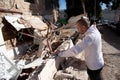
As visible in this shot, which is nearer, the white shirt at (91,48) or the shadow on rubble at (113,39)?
the white shirt at (91,48)

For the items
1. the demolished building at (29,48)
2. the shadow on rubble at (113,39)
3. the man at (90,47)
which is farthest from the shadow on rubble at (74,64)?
the shadow on rubble at (113,39)

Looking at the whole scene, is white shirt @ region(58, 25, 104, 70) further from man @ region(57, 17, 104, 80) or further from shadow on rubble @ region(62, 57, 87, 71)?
shadow on rubble @ region(62, 57, 87, 71)

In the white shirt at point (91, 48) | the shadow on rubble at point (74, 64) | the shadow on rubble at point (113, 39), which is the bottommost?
the shadow on rubble at point (113, 39)

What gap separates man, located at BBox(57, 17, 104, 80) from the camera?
3.79 metres

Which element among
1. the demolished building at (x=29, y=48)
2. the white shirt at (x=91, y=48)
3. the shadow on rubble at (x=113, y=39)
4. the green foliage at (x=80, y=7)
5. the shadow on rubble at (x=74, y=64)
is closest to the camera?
the white shirt at (x=91, y=48)

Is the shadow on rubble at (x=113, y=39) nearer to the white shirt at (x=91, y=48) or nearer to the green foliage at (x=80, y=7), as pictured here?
the green foliage at (x=80, y=7)

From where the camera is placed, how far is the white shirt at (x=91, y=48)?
A: 12.4 ft

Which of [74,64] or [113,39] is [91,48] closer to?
[74,64]

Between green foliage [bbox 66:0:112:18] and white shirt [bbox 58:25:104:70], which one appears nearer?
white shirt [bbox 58:25:104:70]

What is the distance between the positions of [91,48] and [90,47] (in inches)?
1.3

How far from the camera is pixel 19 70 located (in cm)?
532

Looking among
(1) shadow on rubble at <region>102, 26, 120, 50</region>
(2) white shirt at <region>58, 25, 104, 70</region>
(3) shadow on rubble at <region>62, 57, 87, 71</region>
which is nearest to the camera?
(2) white shirt at <region>58, 25, 104, 70</region>

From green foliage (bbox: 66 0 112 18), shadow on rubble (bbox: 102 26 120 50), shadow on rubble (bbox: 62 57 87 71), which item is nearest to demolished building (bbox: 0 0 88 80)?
shadow on rubble (bbox: 62 57 87 71)

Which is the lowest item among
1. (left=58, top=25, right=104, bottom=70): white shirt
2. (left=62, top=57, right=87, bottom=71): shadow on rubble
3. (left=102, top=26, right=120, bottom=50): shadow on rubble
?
(left=102, top=26, right=120, bottom=50): shadow on rubble
